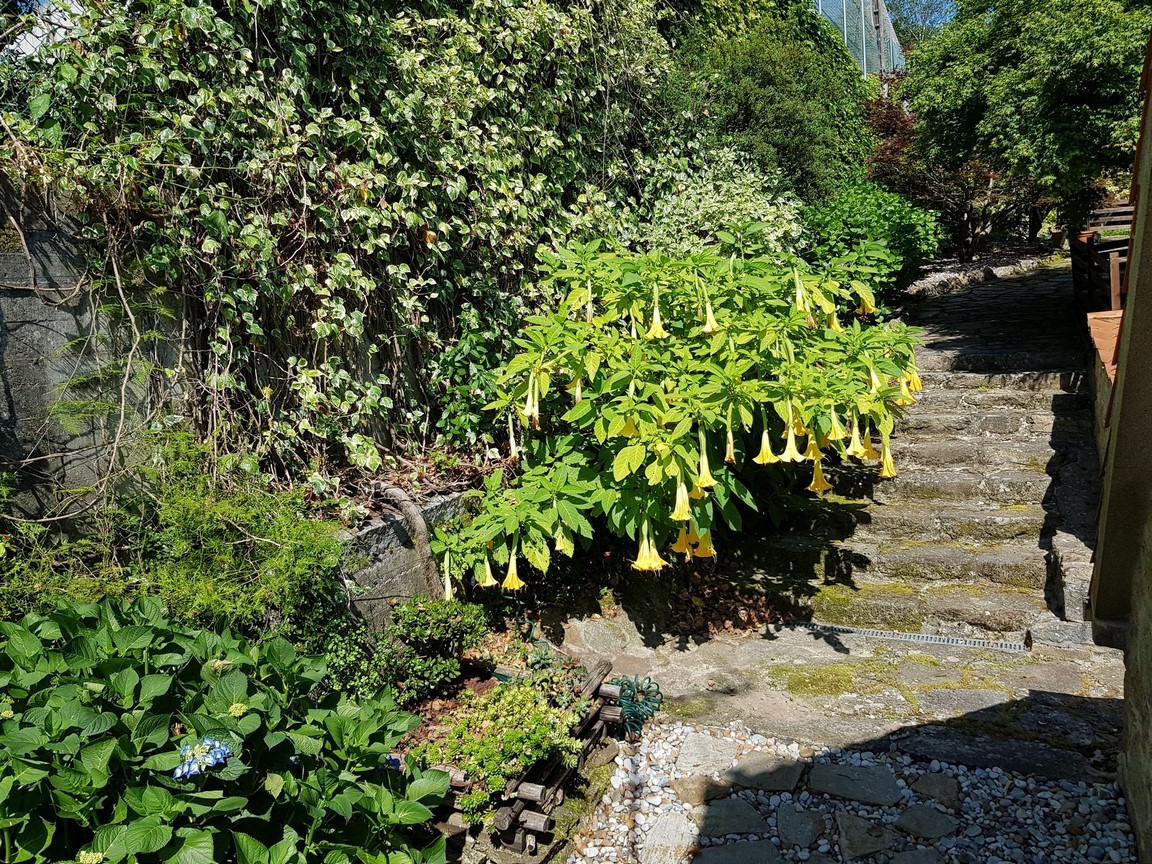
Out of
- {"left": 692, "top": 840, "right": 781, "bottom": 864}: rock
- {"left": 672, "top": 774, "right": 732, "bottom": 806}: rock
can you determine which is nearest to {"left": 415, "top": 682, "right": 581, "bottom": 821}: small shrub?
{"left": 672, "top": 774, "right": 732, "bottom": 806}: rock

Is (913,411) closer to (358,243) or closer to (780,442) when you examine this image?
(780,442)

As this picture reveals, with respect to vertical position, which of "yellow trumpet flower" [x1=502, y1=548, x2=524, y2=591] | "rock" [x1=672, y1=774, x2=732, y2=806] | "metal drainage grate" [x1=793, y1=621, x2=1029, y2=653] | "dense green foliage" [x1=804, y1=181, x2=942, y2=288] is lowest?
"rock" [x1=672, y1=774, x2=732, y2=806]

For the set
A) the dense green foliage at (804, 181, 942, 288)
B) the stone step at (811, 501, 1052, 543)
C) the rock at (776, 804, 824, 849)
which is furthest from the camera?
the dense green foliage at (804, 181, 942, 288)

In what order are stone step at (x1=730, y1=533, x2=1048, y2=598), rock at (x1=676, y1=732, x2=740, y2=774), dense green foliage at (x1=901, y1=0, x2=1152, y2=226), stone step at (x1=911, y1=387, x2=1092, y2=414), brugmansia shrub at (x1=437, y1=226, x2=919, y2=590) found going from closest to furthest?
rock at (x1=676, y1=732, x2=740, y2=774)
brugmansia shrub at (x1=437, y1=226, x2=919, y2=590)
stone step at (x1=730, y1=533, x2=1048, y2=598)
stone step at (x1=911, y1=387, x2=1092, y2=414)
dense green foliage at (x1=901, y1=0, x2=1152, y2=226)

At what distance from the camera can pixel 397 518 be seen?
4059 mm

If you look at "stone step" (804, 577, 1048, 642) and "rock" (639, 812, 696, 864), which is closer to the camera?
"rock" (639, 812, 696, 864)

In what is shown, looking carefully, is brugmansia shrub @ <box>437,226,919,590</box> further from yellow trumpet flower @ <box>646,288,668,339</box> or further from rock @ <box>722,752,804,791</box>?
rock @ <box>722,752,804,791</box>

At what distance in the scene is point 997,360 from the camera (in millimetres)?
6980

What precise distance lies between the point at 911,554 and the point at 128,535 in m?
4.44

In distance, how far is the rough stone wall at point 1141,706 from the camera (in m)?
2.48

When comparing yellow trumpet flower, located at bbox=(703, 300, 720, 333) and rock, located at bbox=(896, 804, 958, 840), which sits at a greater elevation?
yellow trumpet flower, located at bbox=(703, 300, 720, 333)

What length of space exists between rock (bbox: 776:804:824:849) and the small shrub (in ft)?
2.88

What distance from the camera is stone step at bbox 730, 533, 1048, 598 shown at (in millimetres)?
4805

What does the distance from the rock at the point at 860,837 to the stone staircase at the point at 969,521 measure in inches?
69.4
